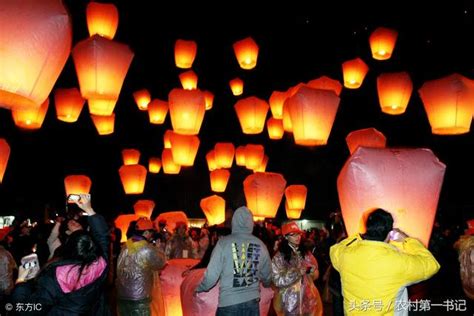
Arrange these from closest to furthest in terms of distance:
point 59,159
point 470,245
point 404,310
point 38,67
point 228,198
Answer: point 404,310
point 38,67
point 470,245
point 59,159
point 228,198

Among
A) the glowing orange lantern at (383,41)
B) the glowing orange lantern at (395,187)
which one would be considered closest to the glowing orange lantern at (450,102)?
the glowing orange lantern at (383,41)

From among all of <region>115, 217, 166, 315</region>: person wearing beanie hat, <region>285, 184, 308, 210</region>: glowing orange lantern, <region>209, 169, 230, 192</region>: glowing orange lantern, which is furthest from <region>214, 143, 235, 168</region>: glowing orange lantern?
<region>115, 217, 166, 315</region>: person wearing beanie hat

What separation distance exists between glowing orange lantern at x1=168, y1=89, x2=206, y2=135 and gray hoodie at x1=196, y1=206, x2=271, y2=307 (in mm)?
A: 5823

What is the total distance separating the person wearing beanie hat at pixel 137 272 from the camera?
5.99 metres

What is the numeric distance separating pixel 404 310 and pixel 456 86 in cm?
525

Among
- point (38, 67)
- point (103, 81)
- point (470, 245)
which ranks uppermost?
point (103, 81)

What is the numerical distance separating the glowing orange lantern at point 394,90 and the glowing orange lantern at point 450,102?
6.25 ft

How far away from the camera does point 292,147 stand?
26.1 metres

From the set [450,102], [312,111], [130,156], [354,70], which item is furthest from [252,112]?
[130,156]

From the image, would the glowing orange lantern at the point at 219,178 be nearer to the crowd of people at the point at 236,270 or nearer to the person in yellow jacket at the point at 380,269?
the crowd of people at the point at 236,270

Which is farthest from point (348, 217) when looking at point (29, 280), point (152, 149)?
point (152, 149)

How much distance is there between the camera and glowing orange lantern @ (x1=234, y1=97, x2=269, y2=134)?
12266mm

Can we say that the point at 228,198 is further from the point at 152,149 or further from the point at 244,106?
the point at 244,106

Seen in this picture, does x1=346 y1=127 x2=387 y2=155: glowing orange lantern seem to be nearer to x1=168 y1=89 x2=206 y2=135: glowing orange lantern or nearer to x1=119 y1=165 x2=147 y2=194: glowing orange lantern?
Answer: x1=168 y1=89 x2=206 y2=135: glowing orange lantern
